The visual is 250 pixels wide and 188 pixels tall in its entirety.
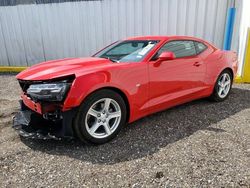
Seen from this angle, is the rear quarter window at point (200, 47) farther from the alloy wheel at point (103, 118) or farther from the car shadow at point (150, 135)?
the alloy wheel at point (103, 118)

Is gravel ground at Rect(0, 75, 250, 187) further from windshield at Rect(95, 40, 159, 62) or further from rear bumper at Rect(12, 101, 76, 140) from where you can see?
windshield at Rect(95, 40, 159, 62)

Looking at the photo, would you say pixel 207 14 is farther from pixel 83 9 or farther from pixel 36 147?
pixel 36 147

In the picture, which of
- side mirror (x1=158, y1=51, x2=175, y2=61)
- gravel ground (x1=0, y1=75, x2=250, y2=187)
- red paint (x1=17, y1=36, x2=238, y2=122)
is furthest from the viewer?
side mirror (x1=158, y1=51, x2=175, y2=61)

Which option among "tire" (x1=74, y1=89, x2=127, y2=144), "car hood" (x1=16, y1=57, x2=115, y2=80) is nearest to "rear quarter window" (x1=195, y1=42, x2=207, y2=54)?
"car hood" (x1=16, y1=57, x2=115, y2=80)

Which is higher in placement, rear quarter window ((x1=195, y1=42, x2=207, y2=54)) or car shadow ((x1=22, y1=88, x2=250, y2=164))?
rear quarter window ((x1=195, y1=42, x2=207, y2=54))

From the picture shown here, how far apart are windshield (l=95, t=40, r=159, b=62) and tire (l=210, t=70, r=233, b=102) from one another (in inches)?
65.3

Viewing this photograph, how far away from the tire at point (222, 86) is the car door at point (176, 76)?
0.45 meters

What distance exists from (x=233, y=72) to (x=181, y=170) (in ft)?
9.94

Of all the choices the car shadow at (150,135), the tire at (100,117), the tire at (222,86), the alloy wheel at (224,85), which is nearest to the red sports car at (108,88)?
the tire at (100,117)

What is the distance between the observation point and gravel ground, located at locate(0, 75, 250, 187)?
235cm

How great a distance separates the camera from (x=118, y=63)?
3164mm

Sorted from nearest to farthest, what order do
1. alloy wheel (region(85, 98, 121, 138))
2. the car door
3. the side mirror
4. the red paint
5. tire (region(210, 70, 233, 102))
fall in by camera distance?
the red paint
alloy wheel (region(85, 98, 121, 138))
the side mirror
the car door
tire (region(210, 70, 233, 102))

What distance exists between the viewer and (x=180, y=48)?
3885mm

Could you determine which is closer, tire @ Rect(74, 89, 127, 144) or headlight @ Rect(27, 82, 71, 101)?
headlight @ Rect(27, 82, 71, 101)
